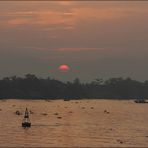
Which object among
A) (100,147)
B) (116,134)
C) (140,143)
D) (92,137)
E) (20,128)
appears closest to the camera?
(100,147)

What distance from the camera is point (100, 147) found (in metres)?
76.8

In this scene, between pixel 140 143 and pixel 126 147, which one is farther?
pixel 140 143

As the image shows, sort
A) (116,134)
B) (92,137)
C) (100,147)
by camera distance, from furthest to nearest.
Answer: (116,134)
(92,137)
(100,147)

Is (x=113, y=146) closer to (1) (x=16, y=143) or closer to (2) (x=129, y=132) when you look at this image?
(1) (x=16, y=143)

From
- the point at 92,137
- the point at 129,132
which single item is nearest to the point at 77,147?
the point at 92,137

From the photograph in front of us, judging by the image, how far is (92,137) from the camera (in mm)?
94938

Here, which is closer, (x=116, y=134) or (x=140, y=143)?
(x=140, y=143)

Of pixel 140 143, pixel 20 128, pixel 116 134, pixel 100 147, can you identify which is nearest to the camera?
pixel 100 147

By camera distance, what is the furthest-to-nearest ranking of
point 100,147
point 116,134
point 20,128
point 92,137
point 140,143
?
point 20,128, point 116,134, point 92,137, point 140,143, point 100,147

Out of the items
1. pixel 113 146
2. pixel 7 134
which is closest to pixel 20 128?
pixel 7 134

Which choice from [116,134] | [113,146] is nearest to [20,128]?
[116,134]

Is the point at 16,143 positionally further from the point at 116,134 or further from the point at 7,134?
the point at 116,134

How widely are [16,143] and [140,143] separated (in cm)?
2082

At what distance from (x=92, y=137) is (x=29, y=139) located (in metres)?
12.4
